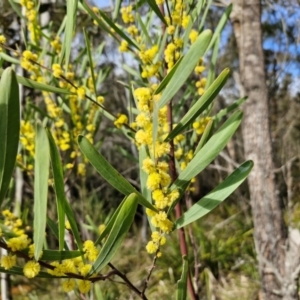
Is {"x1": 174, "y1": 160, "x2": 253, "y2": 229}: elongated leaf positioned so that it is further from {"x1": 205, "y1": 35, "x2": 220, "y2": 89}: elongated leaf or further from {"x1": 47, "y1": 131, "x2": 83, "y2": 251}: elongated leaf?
{"x1": 205, "y1": 35, "x2": 220, "y2": 89}: elongated leaf

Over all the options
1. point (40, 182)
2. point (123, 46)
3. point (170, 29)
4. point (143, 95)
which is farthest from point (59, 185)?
point (123, 46)

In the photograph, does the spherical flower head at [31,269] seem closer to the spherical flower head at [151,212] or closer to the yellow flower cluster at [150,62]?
the spherical flower head at [151,212]

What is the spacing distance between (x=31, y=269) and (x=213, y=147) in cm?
20

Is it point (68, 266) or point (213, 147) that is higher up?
point (213, 147)

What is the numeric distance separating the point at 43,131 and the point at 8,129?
0.03 m

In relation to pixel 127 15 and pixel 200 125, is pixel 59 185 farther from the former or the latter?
pixel 127 15

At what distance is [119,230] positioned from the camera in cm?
35

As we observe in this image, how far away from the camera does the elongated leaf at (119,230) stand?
0.33m

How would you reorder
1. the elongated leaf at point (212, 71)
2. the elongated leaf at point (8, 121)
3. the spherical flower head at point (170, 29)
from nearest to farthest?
1. the elongated leaf at point (8, 121)
2. the spherical flower head at point (170, 29)
3. the elongated leaf at point (212, 71)

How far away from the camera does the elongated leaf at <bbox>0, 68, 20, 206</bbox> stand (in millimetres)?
Result: 278

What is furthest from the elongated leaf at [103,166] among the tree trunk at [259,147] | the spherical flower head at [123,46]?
the tree trunk at [259,147]

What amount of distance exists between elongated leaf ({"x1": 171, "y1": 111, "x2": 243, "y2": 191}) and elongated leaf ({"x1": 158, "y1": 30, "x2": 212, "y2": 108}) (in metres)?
0.06

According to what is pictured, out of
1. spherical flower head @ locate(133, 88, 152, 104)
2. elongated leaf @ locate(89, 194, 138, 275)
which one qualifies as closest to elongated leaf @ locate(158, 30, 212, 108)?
spherical flower head @ locate(133, 88, 152, 104)

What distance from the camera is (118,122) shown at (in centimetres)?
63
